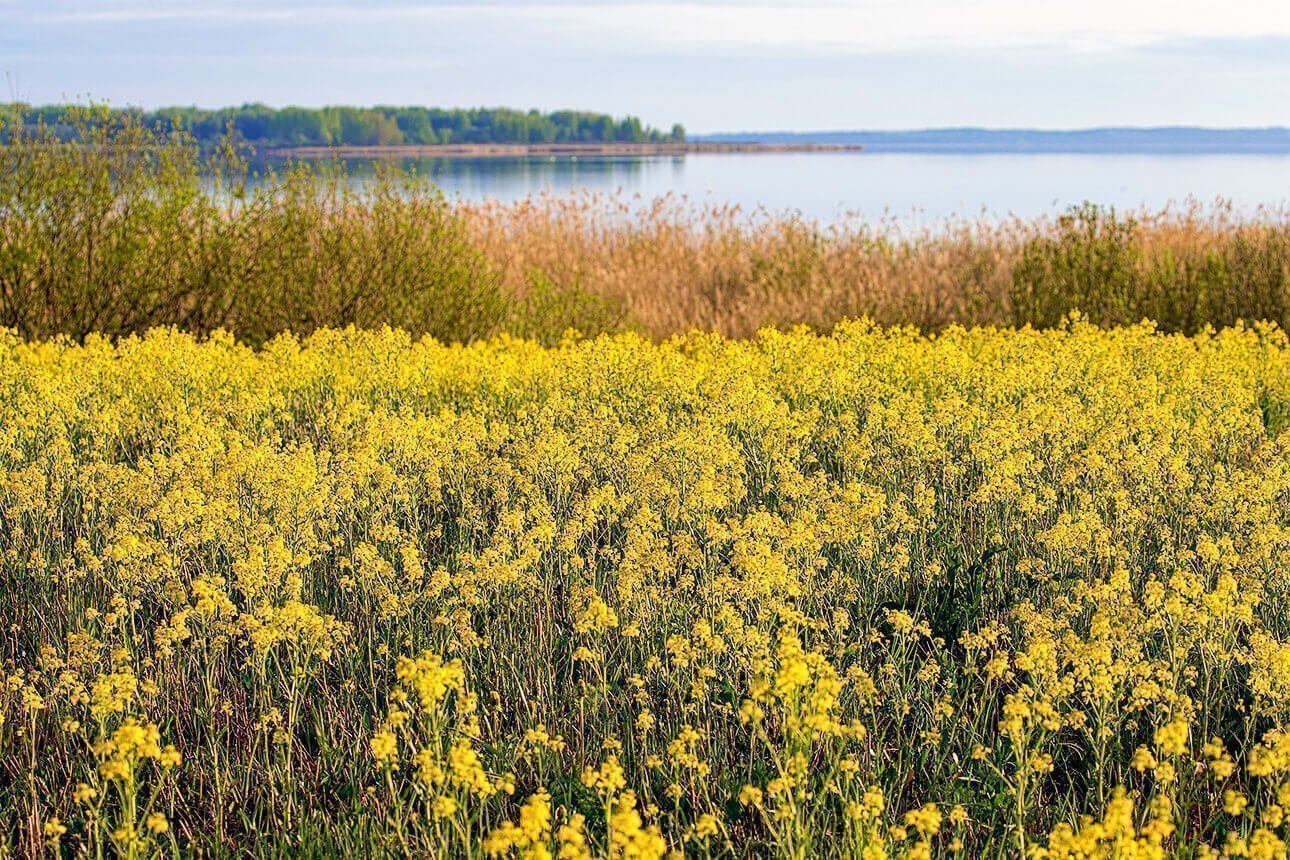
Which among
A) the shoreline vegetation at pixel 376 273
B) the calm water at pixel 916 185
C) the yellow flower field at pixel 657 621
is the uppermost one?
the calm water at pixel 916 185

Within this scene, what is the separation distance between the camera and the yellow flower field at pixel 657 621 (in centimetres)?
326

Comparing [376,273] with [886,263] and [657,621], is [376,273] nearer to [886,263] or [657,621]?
[886,263]

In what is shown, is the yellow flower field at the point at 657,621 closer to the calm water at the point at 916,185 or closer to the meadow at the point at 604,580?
the meadow at the point at 604,580

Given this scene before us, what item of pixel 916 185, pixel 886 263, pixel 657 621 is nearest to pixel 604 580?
pixel 657 621

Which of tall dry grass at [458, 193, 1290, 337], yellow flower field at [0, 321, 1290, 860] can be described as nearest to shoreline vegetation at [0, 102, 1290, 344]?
tall dry grass at [458, 193, 1290, 337]

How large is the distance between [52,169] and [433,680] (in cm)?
845

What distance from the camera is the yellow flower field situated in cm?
326

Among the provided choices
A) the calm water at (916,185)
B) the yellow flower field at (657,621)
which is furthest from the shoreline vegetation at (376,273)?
the calm water at (916,185)

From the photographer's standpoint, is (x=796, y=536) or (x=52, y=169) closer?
(x=796, y=536)

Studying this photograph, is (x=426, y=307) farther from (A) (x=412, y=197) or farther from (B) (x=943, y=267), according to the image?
(B) (x=943, y=267)

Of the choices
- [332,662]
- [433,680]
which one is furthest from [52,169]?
[433,680]

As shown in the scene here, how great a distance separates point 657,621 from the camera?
4418 millimetres

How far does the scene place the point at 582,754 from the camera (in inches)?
146

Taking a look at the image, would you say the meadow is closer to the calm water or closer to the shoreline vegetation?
the shoreline vegetation
